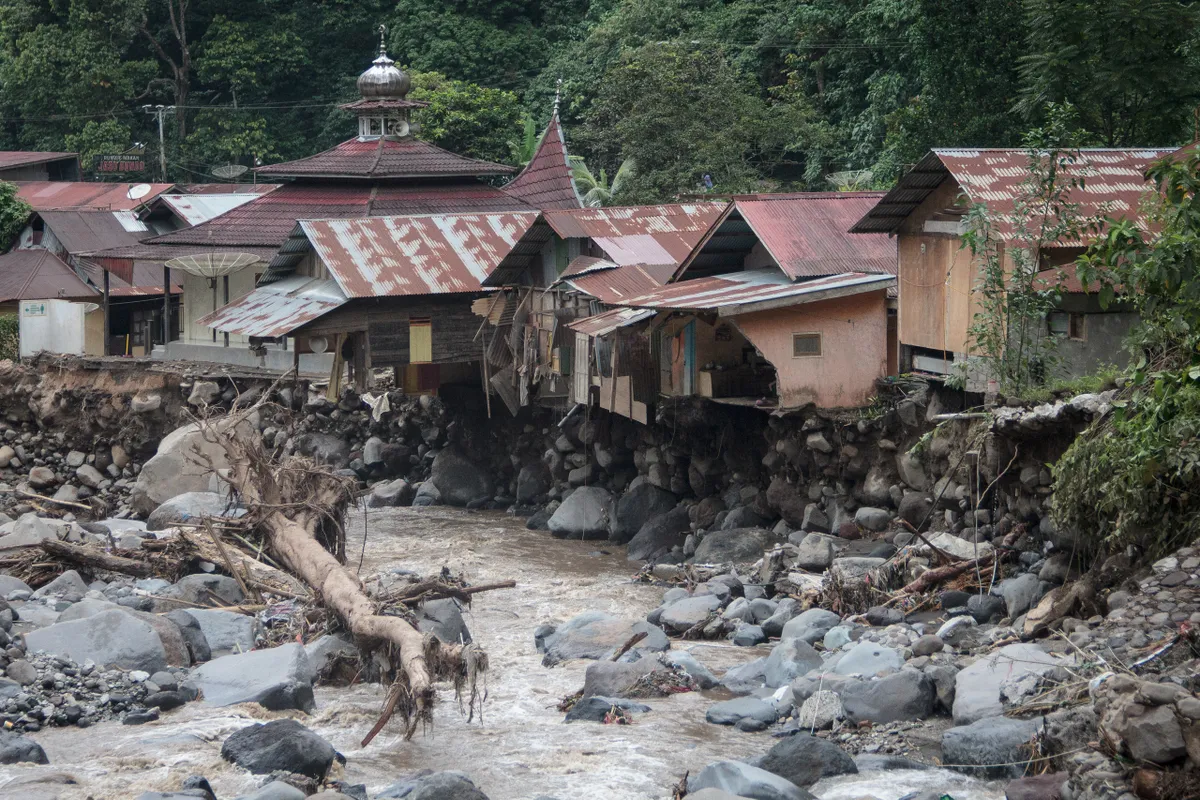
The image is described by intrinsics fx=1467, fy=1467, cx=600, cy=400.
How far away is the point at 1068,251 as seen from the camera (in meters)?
17.2

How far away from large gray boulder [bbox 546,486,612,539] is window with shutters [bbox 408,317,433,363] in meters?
4.12

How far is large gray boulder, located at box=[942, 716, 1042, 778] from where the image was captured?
11.0 meters

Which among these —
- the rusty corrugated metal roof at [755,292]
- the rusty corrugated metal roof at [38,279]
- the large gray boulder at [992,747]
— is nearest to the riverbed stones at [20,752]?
the large gray boulder at [992,747]

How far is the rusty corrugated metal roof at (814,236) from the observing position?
21094mm

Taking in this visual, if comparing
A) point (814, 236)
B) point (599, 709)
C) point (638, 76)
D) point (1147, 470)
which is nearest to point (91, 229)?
point (638, 76)

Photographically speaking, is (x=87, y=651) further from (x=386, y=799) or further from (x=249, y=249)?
(x=249, y=249)

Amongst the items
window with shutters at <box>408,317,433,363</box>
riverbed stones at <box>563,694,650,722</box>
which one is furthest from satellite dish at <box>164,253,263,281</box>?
riverbed stones at <box>563,694,650,722</box>

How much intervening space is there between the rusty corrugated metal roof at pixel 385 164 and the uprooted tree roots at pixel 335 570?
13152 millimetres

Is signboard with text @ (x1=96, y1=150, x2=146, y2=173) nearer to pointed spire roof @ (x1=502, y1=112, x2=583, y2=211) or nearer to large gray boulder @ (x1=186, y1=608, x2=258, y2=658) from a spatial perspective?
pointed spire roof @ (x1=502, y1=112, x2=583, y2=211)

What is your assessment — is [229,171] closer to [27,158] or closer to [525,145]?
[27,158]

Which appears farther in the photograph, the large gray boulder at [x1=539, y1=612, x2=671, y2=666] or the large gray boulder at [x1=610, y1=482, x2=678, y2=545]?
the large gray boulder at [x1=610, y1=482, x2=678, y2=545]

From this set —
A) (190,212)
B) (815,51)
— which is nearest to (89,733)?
(190,212)

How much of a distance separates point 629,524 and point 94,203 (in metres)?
25.1

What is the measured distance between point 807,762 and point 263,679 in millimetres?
5441
